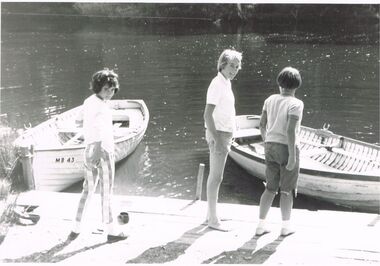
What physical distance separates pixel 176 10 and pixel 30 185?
49.5m

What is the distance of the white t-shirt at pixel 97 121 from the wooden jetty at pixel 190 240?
94 cm

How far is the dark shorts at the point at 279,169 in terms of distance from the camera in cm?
452

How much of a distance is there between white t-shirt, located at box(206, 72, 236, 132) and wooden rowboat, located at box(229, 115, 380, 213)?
4.78m

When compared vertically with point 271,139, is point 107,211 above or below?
below

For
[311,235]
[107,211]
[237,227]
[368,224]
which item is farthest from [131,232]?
[368,224]

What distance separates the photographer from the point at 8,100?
Answer: 18.7 m

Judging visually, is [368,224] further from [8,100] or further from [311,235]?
[8,100]

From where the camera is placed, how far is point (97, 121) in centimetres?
440

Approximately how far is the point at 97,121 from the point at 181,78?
1857 cm

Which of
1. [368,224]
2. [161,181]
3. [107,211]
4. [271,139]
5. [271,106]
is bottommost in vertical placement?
[161,181]

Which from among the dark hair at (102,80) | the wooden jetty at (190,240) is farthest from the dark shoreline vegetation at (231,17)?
the dark hair at (102,80)

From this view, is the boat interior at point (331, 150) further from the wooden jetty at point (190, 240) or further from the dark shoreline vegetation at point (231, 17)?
the dark shoreline vegetation at point (231, 17)

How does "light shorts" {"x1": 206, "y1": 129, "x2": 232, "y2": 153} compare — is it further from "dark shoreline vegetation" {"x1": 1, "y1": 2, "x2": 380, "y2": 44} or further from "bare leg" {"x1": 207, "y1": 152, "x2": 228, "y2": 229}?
"dark shoreline vegetation" {"x1": 1, "y1": 2, "x2": 380, "y2": 44}

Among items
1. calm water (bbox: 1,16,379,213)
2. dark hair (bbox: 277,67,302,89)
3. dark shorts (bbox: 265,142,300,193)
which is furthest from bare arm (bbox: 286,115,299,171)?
calm water (bbox: 1,16,379,213)
